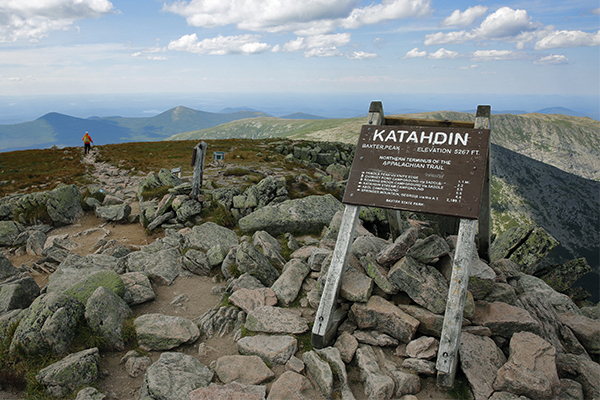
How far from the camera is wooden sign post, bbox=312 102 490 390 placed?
20.2 ft

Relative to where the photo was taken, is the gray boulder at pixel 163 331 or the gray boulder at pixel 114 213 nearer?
the gray boulder at pixel 163 331

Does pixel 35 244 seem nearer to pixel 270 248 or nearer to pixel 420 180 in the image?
pixel 270 248

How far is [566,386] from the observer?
583cm

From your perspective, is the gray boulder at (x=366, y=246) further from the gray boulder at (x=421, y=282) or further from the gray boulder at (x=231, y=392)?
the gray boulder at (x=231, y=392)

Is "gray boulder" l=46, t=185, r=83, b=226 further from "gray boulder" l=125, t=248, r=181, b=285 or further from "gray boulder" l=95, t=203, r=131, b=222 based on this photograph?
"gray boulder" l=125, t=248, r=181, b=285

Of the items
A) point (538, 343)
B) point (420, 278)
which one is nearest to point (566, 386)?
point (538, 343)

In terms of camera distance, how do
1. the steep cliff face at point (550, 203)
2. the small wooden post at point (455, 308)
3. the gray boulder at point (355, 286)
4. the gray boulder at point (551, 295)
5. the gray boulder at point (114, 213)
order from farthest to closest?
1. the steep cliff face at point (550, 203)
2. the gray boulder at point (114, 213)
3. the gray boulder at point (551, 295)
4. the gray boulder at point (355, 286)
5. the small wooden post at point (455, 308)

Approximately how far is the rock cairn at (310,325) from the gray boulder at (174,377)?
2cm

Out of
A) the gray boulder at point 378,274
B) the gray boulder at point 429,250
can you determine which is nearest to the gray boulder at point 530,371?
the gray boulder at point 429,250

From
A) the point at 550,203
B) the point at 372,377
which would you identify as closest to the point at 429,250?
the point at 372,377

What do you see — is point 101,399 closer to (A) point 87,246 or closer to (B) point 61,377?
(B) point 61,377

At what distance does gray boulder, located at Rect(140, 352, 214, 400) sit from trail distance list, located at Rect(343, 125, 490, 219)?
4363mm

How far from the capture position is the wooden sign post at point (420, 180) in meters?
6.16

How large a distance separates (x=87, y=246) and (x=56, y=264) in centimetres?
214
